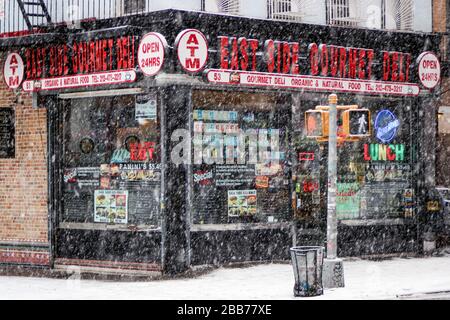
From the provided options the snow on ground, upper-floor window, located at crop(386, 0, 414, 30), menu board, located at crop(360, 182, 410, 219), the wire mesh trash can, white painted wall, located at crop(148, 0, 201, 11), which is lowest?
the snow on ground

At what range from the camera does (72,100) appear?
20.1 m

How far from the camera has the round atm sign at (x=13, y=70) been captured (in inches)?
794

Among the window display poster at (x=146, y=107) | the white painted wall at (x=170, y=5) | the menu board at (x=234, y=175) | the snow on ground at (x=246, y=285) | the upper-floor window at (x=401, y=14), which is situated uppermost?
the upper-floor window at (x=401, y=14)

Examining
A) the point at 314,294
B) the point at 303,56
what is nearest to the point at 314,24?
the point at 303,56

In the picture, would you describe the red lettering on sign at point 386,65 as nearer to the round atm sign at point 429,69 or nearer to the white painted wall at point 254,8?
the round atm sign at point 429,69

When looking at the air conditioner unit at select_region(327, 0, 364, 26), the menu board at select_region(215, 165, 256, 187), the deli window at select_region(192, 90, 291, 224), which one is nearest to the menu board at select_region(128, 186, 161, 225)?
the deli window at select_region(192, 90, 291, 224)

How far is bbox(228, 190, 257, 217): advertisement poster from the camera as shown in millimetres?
19453

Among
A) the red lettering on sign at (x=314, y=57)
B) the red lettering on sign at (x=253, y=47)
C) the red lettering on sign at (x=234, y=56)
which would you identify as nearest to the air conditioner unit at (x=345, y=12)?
the red lettering on sign at (x=314, y=57)

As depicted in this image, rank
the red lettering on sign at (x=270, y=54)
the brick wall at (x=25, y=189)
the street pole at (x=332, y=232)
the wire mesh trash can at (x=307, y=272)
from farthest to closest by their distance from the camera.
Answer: the brick wall at (x=25, y=189), the red lettering on sign at (x=270, y=54), the street pole at (x=332, y=232), the wire mesh trash can at (x=307, y=272)

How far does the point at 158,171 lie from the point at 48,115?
290 centimetres

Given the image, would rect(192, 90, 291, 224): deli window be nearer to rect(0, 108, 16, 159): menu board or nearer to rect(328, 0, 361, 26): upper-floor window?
rect(328, 0, 361, 26): upper-floor window

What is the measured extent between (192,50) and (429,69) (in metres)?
6.18

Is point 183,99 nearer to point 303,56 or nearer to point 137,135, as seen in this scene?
point 137,135

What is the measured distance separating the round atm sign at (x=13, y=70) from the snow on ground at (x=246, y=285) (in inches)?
158
